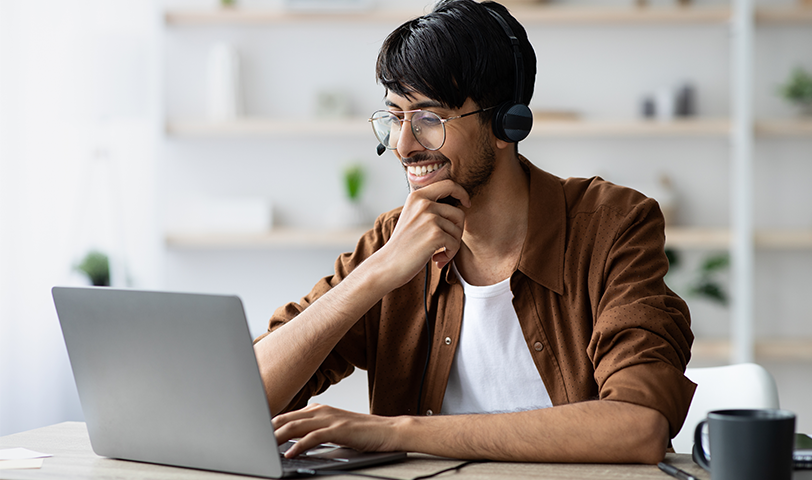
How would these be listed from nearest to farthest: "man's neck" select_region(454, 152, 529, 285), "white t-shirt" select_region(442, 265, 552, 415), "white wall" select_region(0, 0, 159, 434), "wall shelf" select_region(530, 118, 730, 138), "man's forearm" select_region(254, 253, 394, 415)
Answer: "man's forearm" select_region(254, 253, 394, 415) → "white t-shirt" select_region(442, 265, 552, 415) → "man's neck" select_region(454, 152, 529, 285) → "white wall" select_region(0, 0, 159, 434) → "wall shelf" select_region(530, 118, 730, 138)

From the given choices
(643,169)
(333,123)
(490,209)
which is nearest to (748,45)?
(643,169)

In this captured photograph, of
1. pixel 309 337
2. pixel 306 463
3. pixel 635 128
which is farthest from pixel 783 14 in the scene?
pixel 306 463

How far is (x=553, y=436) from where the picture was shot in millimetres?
1011

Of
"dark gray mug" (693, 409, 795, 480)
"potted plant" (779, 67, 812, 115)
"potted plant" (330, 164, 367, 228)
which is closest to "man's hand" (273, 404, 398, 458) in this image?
"dark gray mug" (693, 409, 795, 480)

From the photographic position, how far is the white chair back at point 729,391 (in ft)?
4.31

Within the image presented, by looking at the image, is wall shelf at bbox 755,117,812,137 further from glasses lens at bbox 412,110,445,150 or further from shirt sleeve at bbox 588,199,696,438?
glasses lens at bbox 412,110,445,150

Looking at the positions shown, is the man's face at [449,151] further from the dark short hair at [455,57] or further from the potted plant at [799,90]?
the potted plant at [799,90]

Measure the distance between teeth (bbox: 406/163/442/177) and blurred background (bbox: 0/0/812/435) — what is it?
1.69 meters

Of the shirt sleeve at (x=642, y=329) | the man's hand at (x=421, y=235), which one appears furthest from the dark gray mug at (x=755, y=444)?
the man's hand at (x=421, y=235)

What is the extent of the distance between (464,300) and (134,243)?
2.33 m

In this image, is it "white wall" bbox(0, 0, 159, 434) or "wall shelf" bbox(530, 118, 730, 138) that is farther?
"wall shelf" bbox(530, 118, 730, 138)

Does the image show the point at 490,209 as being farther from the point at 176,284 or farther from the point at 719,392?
the point at 176,284

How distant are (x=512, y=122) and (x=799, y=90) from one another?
7.19 ft

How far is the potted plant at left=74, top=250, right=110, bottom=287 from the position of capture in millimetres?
3162
